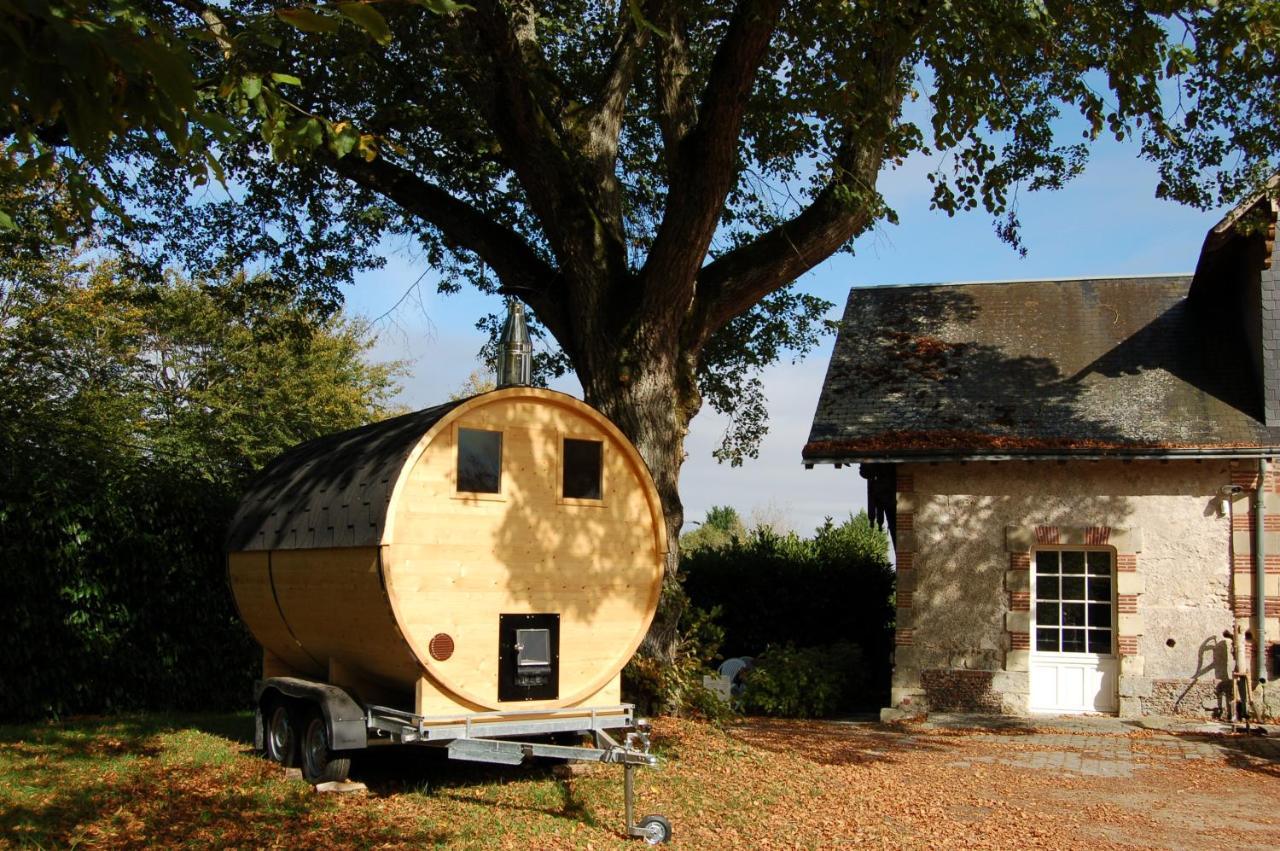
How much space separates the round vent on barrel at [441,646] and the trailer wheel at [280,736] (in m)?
1.81

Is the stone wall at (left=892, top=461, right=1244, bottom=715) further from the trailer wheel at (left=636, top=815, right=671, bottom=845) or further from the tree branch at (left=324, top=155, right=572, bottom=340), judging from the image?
the trailer wheel at (left=636, top=815, right=671, bottom=845)

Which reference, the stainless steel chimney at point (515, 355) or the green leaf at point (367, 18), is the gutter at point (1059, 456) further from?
the green leaf at point (367, 18)

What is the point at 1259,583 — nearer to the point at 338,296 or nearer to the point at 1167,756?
the point at 1167,756

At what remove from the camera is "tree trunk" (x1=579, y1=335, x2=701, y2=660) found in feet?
38.1

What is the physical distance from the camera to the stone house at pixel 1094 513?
14508 millimetres

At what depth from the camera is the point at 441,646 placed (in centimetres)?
795

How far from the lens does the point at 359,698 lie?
8.67m

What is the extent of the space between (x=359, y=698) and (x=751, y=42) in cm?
695

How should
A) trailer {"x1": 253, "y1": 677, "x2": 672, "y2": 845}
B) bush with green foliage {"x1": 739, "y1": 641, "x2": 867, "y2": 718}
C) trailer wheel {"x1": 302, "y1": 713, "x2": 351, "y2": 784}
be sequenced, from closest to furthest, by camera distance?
trailer {"x1": 253, "y1": 677, "x2": 672, "y2": 845}
trailer wheel {"x1": 302, "y1": 713, "x2": 351, "y2": 784}
bush with green foliage {"x1": 739, "y1": 641, "x2": 867, "y2": 718}

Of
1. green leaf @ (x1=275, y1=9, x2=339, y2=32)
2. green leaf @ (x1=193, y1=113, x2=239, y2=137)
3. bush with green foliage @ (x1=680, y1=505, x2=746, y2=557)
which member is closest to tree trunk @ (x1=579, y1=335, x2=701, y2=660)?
green leaf @ (x1=193, y1=113, x2=239, y2=137)

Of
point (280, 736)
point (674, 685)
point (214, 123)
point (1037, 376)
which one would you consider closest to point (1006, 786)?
point (674, 685)

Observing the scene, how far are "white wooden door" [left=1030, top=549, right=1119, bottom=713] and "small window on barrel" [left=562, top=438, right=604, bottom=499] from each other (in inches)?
333

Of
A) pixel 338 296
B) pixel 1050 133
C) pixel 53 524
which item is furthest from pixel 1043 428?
pixel 53 524

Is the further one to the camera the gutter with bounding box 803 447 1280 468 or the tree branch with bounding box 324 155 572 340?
the gutter with bounding box 803 447 1280 468
